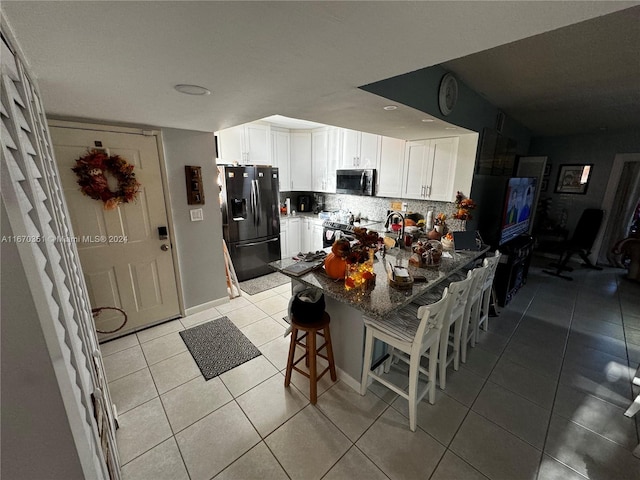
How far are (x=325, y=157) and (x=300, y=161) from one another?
0.51 metres

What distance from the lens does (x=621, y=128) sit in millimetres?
4375

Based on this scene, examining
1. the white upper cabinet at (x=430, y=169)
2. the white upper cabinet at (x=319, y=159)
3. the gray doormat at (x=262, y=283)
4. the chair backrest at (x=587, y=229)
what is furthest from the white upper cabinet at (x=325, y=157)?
the chair backrest at (x=587, y=229)

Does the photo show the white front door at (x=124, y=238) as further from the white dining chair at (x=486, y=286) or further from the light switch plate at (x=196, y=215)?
the white dining chair at (x=486, y=286)

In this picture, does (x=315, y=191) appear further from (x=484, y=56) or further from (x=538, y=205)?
(x=538, y=205)

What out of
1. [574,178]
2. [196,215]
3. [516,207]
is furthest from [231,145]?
[574,178]

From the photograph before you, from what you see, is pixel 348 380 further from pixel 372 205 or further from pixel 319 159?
pixel 319 159

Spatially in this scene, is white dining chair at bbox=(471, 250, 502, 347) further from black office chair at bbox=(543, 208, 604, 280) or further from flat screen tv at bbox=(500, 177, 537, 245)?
black office chair at bbox=(543, 208, 604, 280)

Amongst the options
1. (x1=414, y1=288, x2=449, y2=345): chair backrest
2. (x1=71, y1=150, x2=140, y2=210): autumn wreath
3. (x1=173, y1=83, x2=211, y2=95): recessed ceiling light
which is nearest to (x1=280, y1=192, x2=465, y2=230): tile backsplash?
(x1=414, y1=288, x2=449, y2=345): chair backrest

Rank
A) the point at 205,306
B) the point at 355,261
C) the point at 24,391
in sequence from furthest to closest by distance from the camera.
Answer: the point at 205,306 → the point at 355,261 → the point at 24,391

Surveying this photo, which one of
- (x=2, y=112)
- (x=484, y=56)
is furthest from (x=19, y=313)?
(x=484, y=56)

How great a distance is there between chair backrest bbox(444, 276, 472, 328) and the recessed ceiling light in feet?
6.43

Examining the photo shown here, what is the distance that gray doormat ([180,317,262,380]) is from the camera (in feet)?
7.39

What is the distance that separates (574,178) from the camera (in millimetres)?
5051

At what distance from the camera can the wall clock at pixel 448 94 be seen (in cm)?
217
